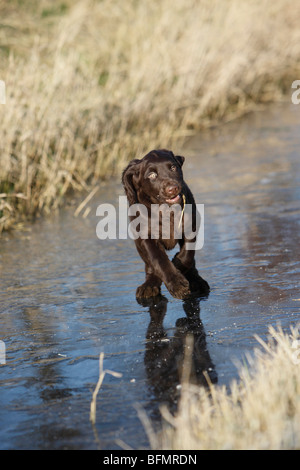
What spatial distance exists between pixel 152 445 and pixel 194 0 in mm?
12511

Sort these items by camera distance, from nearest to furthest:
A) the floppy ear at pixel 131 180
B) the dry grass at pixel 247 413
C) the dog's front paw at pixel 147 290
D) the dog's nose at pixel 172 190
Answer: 1. the dry grass at pixel 247 413
2. the dog's nose at pixel 172 190
3. the floppy ear at pixel 131 180
4. the dog's front paw at pixel 147 290

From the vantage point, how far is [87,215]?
355 inches

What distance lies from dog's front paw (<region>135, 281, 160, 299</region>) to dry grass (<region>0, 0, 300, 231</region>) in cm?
321

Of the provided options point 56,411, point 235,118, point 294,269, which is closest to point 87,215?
point 294,269

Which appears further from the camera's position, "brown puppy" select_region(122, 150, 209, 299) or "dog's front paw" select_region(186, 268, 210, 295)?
"dog's front paw" select_region(186, 268, 210, 295)

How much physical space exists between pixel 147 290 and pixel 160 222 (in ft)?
1.77

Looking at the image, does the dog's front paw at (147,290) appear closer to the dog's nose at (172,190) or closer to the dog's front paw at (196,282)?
the dog's front paw at (196,282)

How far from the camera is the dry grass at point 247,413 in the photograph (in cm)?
328

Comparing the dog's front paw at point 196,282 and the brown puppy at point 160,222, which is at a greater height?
the brown puppy at point 160,222

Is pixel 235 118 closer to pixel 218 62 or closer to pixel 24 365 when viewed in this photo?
pixel 218 62

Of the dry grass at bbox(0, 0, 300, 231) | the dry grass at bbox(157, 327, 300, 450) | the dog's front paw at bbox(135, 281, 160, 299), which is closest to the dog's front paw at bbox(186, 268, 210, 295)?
the dog's front paw at bbox(135, 281, 160, 299)

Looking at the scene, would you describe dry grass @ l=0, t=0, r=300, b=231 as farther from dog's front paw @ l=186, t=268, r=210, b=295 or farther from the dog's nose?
the dog's nose

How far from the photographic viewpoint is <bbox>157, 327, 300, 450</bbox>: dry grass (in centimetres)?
328

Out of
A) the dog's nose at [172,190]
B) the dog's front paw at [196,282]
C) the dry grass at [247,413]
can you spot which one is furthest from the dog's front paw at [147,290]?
the dry grass at [247,413]
